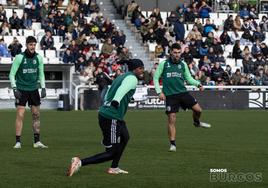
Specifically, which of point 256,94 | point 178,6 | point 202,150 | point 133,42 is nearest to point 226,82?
point 256,94

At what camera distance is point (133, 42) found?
44.6m

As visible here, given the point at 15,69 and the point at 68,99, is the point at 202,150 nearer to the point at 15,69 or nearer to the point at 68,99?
the point at 15,69

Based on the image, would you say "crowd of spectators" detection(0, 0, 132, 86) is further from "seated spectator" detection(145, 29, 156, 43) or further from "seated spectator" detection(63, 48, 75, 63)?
"seated spectator" detection(145, 29, 156, 43)

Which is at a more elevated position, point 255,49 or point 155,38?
point 155,38

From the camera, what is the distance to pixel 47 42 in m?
40.2

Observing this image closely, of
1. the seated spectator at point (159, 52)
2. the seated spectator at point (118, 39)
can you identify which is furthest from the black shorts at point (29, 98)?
the seated spectator at point (159, 52)

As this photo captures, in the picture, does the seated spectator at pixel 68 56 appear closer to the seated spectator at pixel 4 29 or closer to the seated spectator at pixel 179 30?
the seated spectator at pixel 4 29

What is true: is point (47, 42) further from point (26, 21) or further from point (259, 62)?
point (259, 62)

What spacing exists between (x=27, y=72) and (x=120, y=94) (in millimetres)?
5455

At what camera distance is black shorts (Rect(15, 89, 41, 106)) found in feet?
60.6

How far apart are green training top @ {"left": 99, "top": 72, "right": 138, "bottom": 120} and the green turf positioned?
974 mm

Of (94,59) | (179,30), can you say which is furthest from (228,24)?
(94,59)

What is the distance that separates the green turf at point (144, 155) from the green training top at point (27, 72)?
1309mm

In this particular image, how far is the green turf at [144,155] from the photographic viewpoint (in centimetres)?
1309
